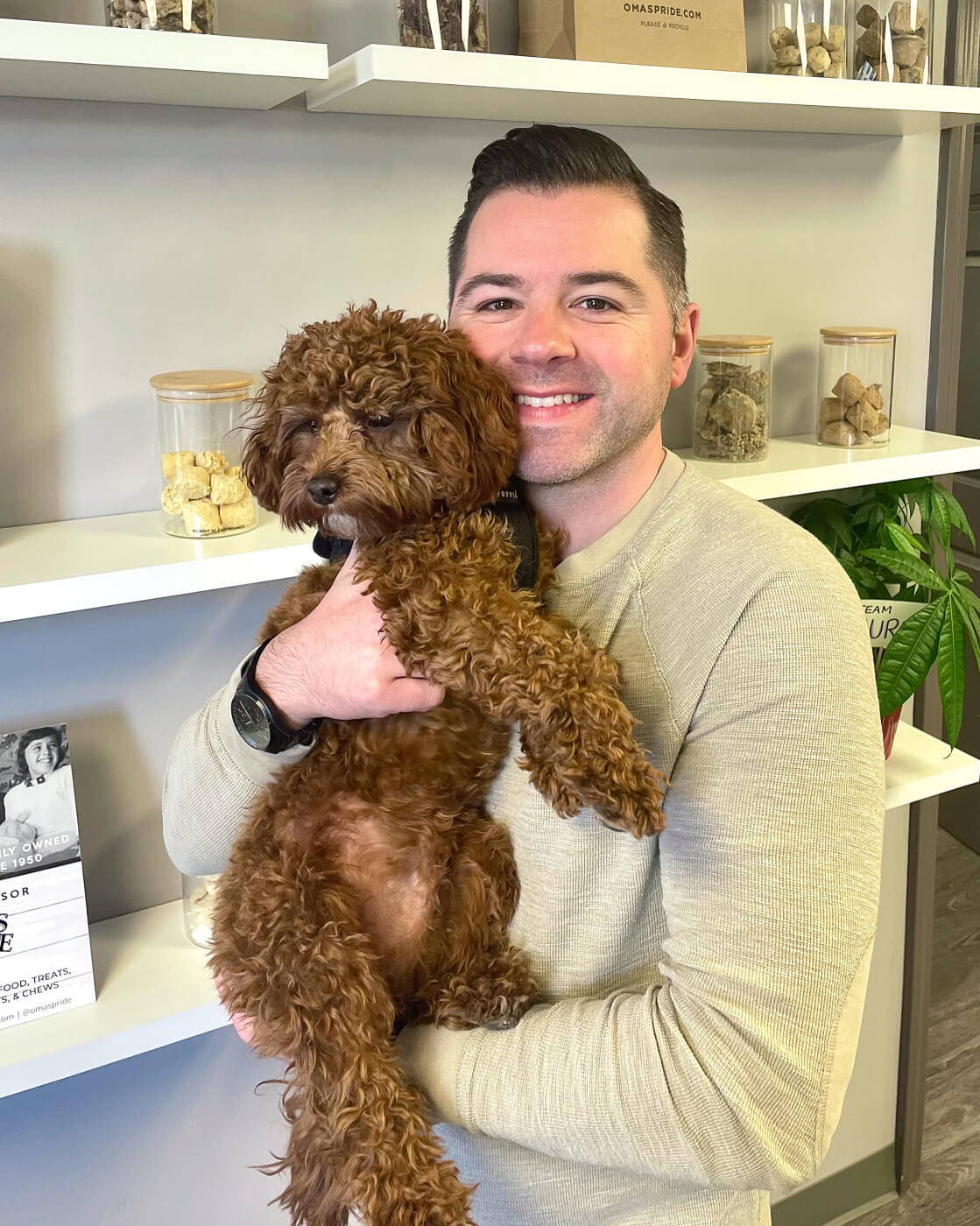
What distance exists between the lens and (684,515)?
1.28 m

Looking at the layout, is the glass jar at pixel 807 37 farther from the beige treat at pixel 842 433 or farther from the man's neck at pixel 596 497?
the man's neck at pixel 596 497

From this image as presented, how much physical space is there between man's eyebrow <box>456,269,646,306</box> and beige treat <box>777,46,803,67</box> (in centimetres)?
96

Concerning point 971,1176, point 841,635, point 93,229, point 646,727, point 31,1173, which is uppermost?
point 93,229

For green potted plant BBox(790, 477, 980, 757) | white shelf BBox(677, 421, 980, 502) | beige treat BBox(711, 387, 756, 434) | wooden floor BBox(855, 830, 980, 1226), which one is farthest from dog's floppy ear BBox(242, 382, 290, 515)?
wooden floor BBox(855, 830, 980, 1226)

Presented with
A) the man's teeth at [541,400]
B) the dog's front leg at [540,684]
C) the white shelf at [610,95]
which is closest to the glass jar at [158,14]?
the white shelf at [610,95]

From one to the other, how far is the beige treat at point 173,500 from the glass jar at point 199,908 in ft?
2.01

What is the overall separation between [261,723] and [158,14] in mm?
910

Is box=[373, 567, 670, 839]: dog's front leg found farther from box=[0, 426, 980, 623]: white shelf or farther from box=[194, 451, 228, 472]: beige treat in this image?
box=[194, 451, 228, 472]: beige treat

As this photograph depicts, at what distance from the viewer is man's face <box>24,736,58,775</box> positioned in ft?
5.40

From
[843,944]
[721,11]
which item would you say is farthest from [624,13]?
[843,944]

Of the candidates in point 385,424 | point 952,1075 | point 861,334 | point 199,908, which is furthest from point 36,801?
point 952,1075

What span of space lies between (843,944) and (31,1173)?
1574 millimetres

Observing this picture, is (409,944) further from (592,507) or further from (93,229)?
(93,229)

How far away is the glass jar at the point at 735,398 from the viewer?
81.5 inches
